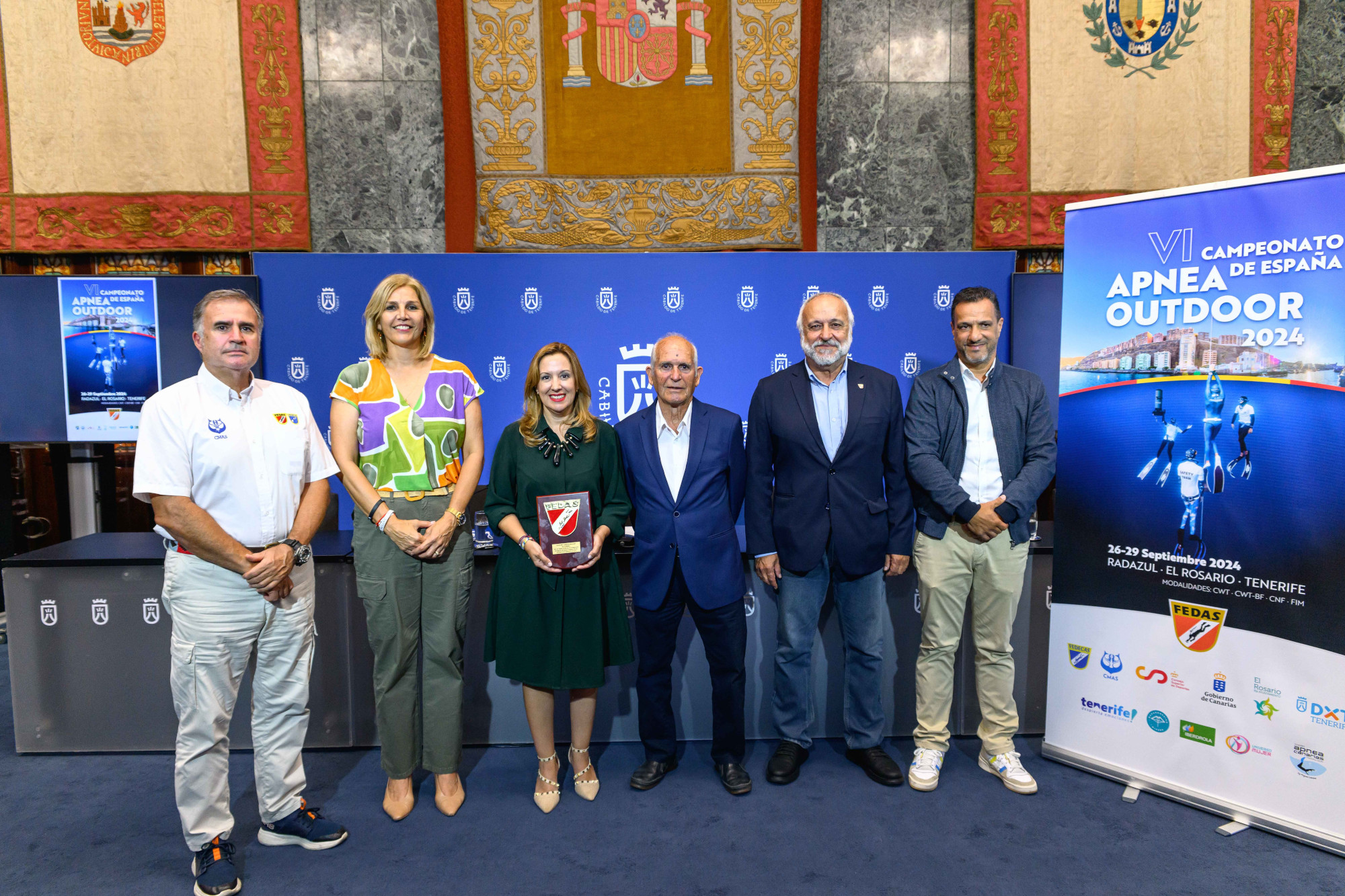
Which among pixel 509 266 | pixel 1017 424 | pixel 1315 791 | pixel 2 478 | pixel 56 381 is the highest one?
pixel 509 266

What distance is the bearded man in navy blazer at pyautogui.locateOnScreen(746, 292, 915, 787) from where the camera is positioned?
103 inches

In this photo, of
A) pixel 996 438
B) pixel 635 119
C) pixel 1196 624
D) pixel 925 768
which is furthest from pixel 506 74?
pixel 1196 624

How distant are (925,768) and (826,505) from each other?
1.06m

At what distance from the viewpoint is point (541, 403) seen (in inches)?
98.8

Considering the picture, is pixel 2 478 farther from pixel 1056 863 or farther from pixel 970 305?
pixel 1056 863

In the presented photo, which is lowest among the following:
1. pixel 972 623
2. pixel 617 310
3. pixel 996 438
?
pixel 972 623

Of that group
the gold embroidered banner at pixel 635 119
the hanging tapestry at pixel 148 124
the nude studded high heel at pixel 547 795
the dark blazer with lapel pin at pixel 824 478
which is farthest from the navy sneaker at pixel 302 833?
the hanging tapestry at pixel 148 124

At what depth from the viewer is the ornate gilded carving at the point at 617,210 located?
4.21 m

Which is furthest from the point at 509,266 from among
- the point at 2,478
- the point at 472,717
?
the point at 2,478

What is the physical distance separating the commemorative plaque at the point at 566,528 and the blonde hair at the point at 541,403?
207mm

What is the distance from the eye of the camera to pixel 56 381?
154 inches

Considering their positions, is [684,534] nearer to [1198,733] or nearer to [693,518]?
[693,518]

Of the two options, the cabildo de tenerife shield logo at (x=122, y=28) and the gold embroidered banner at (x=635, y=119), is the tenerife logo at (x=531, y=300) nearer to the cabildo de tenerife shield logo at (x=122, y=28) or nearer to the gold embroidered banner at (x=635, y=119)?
the gold embroidered banner at (x=635, y=119)

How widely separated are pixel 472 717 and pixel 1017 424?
2.45m
